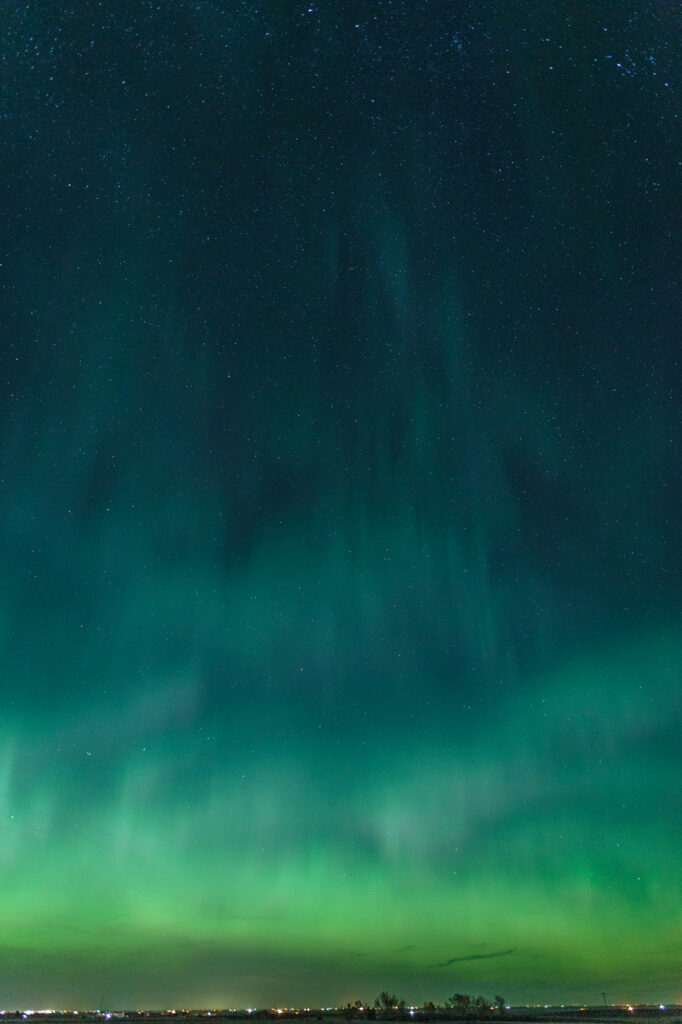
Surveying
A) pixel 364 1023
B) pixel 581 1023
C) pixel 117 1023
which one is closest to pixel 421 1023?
pixel 364 1023

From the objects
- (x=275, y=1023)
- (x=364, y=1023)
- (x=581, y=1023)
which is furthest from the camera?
(x=275, y=1023)

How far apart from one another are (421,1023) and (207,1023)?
44.5 metres

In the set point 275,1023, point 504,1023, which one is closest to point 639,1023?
point 504,1023

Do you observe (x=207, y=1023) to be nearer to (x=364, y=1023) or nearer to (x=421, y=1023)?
(x=364, y=1023)

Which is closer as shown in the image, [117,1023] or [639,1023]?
[639,1023]

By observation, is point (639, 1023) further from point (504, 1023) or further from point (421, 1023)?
point (421, 1023)

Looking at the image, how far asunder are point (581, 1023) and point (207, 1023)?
2960 inches

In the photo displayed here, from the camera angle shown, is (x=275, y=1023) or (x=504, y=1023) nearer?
(x=504, y=1023)

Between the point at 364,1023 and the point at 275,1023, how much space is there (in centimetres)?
2365

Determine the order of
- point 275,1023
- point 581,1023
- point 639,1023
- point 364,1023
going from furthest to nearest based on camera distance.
→ point 275,1023
point 364,1023
point 581,1023
point 639,1023

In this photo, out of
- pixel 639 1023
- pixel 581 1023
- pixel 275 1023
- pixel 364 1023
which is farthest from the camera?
pixel 275 1023

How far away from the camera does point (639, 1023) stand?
11438 cm

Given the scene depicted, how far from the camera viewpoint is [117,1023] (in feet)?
462

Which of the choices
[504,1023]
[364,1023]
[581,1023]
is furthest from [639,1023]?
[364,1023]
